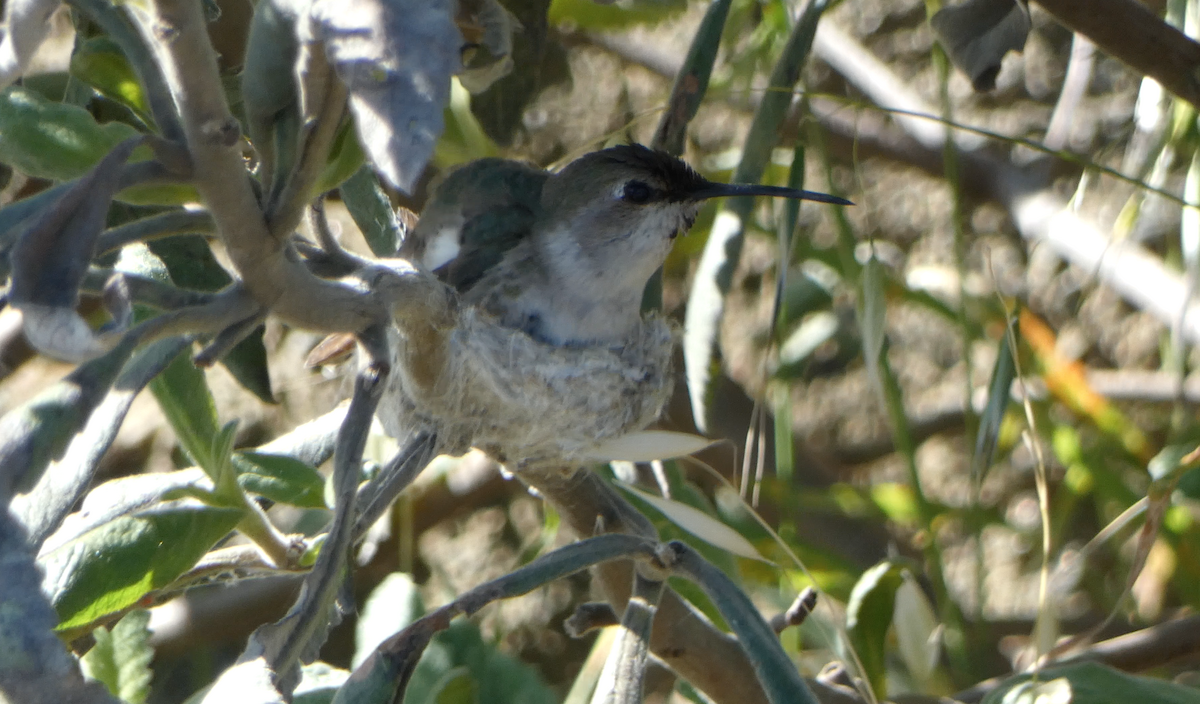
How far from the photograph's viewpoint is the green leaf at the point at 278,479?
1.05 meters

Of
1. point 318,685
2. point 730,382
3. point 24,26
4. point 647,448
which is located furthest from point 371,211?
point 730,382

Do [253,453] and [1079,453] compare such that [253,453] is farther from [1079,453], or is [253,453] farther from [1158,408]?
[1158,408]

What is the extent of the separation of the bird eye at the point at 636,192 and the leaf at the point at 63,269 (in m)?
1.09

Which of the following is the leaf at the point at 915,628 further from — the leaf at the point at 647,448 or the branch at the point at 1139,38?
the branch at the point at 1139,38

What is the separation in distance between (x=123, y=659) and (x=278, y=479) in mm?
276

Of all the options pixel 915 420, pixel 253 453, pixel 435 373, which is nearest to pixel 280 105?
pixel 435 373

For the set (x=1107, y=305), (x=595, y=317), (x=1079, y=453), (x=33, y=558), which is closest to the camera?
(x=33, y=558)

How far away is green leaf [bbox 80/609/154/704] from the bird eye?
793 millimetres

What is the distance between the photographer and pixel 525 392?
1204 mm

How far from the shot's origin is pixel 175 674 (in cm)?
225

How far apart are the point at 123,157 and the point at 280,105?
10 cm

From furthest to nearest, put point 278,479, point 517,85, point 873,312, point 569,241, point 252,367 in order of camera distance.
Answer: point 569,241, point 873,312, point 517,85, point 278,479, point 252,367

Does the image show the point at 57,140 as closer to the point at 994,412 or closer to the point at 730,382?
the point at 994,412

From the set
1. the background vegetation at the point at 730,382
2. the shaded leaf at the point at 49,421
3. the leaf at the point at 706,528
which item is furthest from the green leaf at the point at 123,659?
the shaded leaf at the point at 49,421
